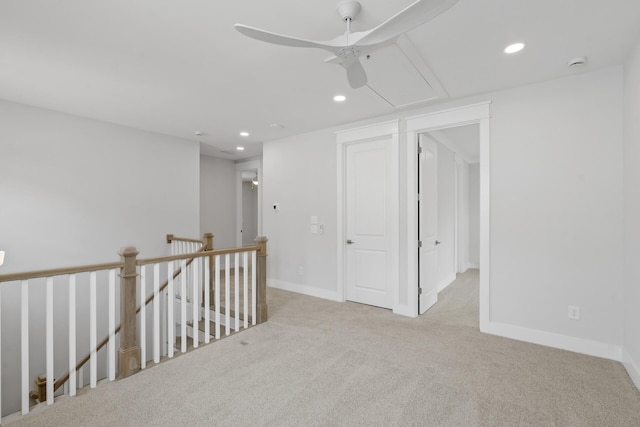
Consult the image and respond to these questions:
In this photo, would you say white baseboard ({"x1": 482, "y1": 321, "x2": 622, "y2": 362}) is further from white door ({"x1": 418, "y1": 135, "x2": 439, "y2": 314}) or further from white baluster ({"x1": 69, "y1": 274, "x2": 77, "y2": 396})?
white baluster ({"x1": 69, "y1": 274, "x2": 77, "y2": 396})

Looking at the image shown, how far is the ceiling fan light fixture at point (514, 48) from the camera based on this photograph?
226 cm

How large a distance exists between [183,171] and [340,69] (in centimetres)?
360

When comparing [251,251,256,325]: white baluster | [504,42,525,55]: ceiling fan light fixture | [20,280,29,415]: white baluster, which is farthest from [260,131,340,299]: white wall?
[20,280,29,415]: white baluster

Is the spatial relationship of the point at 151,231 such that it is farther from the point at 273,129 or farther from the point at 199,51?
the point at 199,51

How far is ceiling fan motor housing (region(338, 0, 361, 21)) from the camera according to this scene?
5.93 ft

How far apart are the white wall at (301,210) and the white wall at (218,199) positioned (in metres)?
1.93

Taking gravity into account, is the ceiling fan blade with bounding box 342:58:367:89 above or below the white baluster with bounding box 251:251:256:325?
above

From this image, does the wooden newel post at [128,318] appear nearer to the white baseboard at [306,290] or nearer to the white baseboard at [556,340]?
the white baseboard at [306,290]

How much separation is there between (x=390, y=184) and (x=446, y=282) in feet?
8.35


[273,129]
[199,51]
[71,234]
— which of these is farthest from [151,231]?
[199,51]

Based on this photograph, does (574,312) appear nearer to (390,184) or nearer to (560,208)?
(560,208)

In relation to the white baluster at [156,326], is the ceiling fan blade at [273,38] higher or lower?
higher

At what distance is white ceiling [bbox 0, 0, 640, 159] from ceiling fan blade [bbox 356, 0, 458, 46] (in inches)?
A: 14.8

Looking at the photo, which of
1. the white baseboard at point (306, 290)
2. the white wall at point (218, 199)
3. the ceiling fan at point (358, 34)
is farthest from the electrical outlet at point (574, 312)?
the white wall at point (218, 199)
